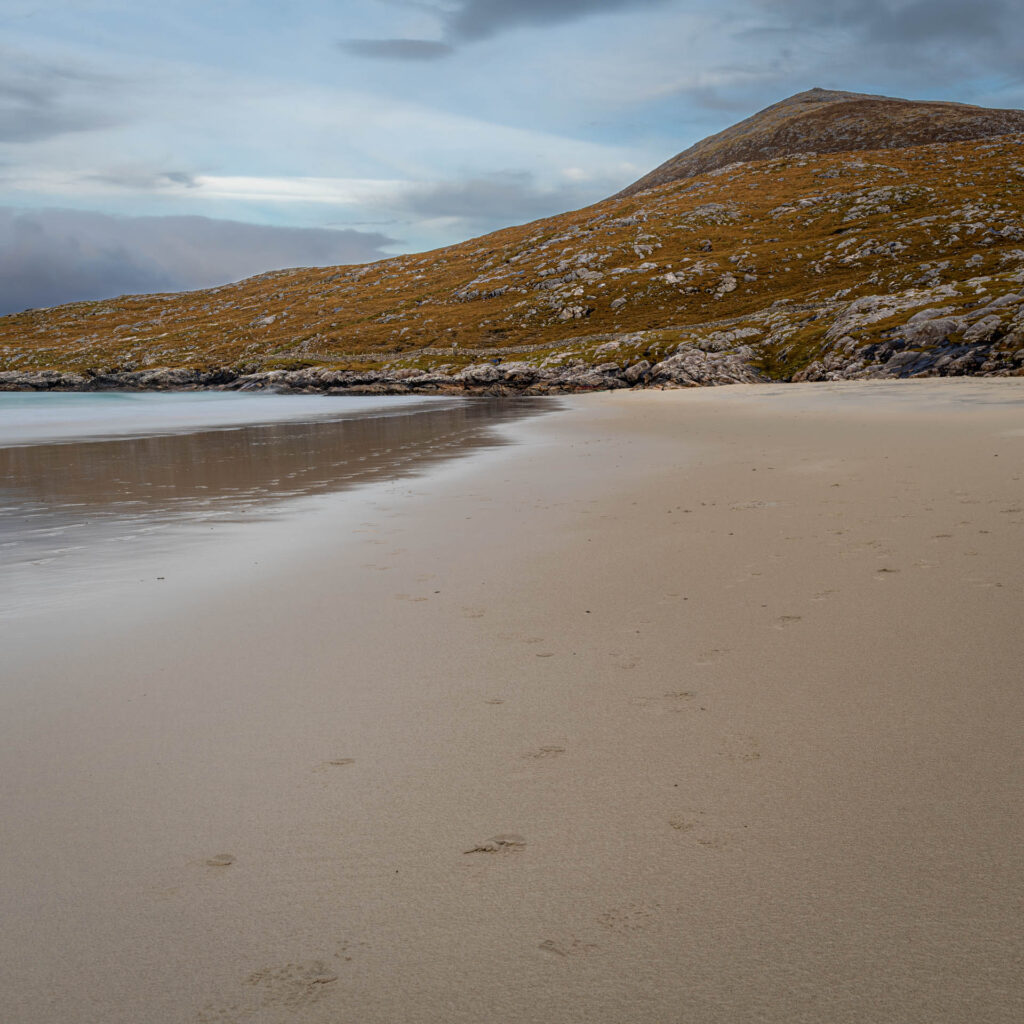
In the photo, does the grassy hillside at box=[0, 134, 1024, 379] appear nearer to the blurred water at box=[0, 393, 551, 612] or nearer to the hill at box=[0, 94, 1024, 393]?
the hill at box=[0, 94, 1024, 393]

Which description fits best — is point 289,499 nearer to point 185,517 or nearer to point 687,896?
point 185,517

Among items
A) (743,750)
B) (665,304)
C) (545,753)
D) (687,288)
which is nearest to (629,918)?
(545,753)

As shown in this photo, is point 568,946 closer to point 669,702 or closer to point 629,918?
point 629,918

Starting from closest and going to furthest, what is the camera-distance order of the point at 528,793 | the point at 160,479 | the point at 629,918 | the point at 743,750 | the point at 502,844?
→ the point at 629,918
the point at 502,844
the point at 528,793
the point at 743,750
the point at 160,479

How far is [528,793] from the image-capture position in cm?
351

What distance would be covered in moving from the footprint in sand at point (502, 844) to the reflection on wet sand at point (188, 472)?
7505 millimetres

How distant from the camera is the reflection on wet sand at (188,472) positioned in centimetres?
1097

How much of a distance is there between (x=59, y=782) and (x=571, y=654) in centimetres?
298

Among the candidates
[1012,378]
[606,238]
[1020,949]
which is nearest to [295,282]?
[606,238]

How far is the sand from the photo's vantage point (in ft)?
8.05

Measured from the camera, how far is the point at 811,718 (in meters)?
Result: 4.11

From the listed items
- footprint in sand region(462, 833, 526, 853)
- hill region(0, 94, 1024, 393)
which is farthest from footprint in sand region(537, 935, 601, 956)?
hill region(0, 94, 1024, 393)

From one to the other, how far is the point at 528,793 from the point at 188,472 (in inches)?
601

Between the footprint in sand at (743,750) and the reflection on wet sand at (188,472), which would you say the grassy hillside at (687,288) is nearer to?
the reflection on wet sand at (188,472)
